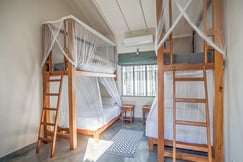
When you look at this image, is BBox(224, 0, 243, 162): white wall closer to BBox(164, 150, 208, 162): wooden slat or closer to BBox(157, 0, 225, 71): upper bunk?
BBox(157, 0, 225, 71): upper bunk

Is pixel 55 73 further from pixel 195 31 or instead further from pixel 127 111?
pixel 195 31

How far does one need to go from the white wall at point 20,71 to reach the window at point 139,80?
2.89 meters

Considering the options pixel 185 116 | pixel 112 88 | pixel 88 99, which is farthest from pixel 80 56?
pixel 185 116

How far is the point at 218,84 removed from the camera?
206 cm

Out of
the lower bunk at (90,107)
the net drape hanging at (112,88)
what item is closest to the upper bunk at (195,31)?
the lower bunk at (90,107)

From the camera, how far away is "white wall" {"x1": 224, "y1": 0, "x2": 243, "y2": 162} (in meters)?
1.69

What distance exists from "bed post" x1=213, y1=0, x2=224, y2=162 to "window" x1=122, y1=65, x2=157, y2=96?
2769 millimetres

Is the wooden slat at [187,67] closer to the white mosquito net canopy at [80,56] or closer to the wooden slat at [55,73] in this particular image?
the white mosquito net canopy at [80,56]

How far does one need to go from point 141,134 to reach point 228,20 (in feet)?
9.42

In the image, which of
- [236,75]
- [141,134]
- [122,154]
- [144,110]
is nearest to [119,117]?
[144,110]

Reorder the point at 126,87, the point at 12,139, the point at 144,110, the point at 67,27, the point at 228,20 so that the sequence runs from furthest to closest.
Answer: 1. the point at 126,87
2. the point at 144,110
3. the point at 67,27
4. the point at 12,139
5. the point at 228,20

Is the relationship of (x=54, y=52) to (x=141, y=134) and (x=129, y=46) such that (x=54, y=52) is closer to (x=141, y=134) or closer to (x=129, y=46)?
(x=129, y=46)

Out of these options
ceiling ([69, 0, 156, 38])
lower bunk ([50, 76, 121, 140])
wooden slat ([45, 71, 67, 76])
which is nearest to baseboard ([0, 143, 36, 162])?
lower bunk ([50, 76, 121, 140])

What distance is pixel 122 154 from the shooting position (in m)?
2.62
